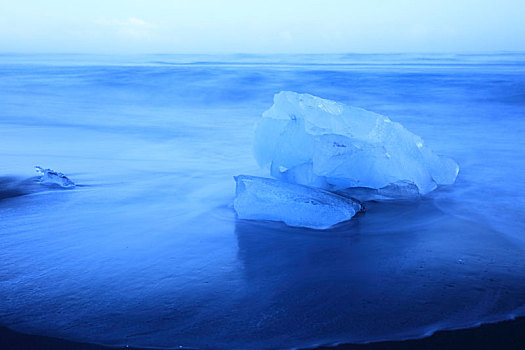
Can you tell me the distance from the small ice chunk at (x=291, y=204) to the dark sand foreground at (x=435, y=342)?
1234 millimetres

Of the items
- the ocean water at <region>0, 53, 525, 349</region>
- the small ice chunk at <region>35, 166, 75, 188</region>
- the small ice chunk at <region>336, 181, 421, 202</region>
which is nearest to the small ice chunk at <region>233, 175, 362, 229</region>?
the ocean water at <region>0, 53, 525, 349</region>

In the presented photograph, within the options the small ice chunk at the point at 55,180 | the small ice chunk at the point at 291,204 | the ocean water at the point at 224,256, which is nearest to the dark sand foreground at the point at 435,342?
the ocean water at the point at 224,256

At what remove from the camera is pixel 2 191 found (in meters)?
3.89

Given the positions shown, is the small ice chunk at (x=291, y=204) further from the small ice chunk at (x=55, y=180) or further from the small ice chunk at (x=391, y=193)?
the small ice chunk at (x=55, y=180)

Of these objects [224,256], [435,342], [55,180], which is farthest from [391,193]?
[55,180]

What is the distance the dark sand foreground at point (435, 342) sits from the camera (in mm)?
1810

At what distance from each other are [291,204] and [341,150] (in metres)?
0.61

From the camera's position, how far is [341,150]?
345 centimetres

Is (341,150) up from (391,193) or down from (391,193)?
up

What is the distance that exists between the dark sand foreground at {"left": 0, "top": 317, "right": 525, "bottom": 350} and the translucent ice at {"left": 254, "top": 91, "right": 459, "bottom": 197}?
170 cm

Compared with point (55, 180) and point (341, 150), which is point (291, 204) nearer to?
point (341, 150)

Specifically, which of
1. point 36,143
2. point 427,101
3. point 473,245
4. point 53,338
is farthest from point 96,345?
point 427,101

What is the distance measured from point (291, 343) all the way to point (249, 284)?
51 centimetres

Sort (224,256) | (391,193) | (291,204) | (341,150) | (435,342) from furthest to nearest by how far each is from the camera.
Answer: (391,193), (341,150), (291,204), (224,256), (435,342)
